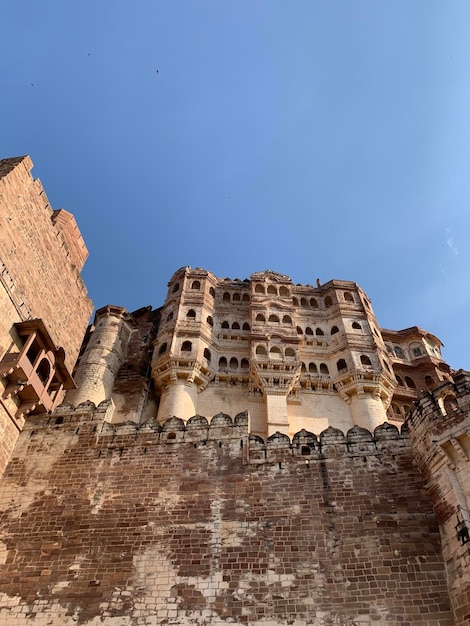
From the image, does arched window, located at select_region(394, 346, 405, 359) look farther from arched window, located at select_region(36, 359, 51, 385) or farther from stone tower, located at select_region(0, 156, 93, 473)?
arched window, located at select_region(36, 359, 51, 385)

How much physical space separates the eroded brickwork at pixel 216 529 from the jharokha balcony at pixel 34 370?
118cm

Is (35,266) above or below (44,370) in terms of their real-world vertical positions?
above

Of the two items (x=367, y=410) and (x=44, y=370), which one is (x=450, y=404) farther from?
(x=367, y=410)

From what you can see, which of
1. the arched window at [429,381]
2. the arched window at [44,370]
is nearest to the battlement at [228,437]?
the arched window at [44,370]

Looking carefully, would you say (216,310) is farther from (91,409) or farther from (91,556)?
(91,556)

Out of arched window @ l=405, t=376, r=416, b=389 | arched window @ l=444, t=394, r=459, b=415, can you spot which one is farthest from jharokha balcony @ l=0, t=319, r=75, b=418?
arched window @ l=405, t=376, r=416, b=389

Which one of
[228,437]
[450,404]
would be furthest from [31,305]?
[450,404]

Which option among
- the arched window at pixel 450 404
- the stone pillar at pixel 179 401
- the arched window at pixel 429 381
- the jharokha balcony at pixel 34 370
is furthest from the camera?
the arched window at pixel 429 381

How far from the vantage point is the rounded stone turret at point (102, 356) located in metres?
22.8

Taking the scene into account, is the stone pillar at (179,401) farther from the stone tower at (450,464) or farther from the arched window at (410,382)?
the arched window at (410,382)

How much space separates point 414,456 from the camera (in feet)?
35.6

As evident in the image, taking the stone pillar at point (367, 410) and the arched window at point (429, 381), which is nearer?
the stone pillar at point (367, 410)

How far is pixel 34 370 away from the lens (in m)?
13.1

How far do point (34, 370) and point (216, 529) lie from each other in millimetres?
6516
